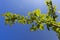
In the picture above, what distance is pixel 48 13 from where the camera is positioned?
12.4 feet

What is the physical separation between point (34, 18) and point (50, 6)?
2.05 ft

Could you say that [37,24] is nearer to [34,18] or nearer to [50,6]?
[34,18]

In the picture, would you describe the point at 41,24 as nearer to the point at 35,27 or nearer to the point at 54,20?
the point at 35,27

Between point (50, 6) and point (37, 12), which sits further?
point (50, 6)

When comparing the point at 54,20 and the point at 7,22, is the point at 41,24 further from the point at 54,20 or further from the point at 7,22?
the point at 7,22

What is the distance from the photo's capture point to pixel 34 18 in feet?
11.2

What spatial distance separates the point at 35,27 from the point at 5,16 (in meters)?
0.79

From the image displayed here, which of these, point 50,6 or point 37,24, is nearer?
point 37,24

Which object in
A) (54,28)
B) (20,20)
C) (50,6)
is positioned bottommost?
(54,28)

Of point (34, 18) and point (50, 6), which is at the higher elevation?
point (50, 6)

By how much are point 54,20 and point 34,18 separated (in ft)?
1.85

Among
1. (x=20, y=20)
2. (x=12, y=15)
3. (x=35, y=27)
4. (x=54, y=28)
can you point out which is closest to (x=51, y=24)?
(x=54, y=28)

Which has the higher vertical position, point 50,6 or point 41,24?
point 50,6

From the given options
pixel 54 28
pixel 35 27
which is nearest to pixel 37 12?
pixel 35 27
